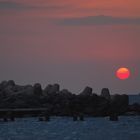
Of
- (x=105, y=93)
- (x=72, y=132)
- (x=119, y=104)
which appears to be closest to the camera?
(x=72, y=132)

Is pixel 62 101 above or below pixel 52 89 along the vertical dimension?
below

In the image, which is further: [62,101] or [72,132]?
[62,101]

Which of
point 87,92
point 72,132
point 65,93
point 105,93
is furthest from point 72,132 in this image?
point 65,93

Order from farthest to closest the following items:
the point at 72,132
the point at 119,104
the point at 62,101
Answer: the point at 62,101, the point at 119,104, the point at 72,132

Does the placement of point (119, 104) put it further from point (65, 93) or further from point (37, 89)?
point (37, 89)

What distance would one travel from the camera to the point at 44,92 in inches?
6358

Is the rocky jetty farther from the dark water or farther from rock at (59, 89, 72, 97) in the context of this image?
the dark water

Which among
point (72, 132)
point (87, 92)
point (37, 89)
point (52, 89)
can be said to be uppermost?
point (52, 89)

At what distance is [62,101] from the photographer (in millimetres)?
147375

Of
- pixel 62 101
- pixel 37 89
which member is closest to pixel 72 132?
pixel 62 101

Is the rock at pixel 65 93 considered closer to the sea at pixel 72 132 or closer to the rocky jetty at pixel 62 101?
the rocky jetty at pixel 62 101

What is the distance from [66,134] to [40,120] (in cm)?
3260

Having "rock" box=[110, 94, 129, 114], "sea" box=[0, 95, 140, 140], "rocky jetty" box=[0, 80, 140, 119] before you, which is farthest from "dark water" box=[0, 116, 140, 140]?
"rock" box=[110, 94, 129, 114]

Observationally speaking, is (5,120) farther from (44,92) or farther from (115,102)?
(44,92)
